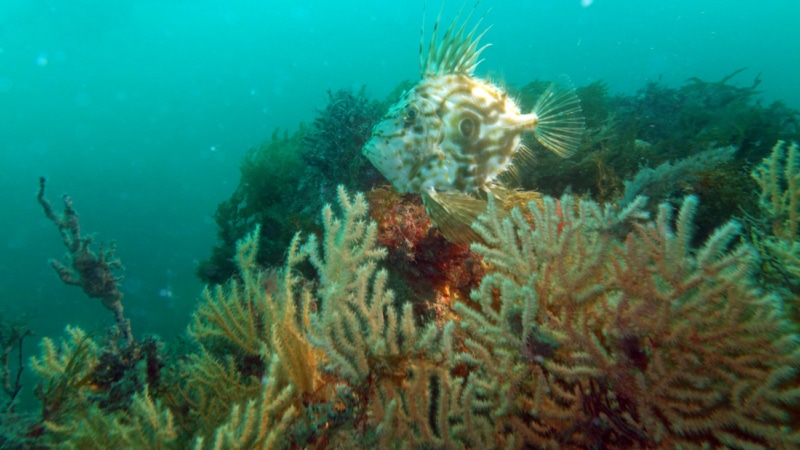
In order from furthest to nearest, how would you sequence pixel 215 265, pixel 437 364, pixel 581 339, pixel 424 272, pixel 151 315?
pixel 151 315, pixel 215 265, pixel 424 272, pixel 437 364, pixel 581 339

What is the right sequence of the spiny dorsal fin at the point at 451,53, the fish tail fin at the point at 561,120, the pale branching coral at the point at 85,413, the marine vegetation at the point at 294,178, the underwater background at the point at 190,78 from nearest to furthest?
1. the pale branching coral at the point at 85,413
2. the spiny dorsal fin at the point at 451,53
3. the fish tail fin at the point at 561,120
4. the marine vegetation at the point at 294,178
5. the underwater background at the point at 190,78

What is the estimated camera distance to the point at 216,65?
88.1 meters

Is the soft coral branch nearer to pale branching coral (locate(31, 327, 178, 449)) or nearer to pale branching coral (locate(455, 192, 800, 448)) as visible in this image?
pale branching coral (locate(31, 327, 178, 449))

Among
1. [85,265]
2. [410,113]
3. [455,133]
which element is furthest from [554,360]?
[85,265]

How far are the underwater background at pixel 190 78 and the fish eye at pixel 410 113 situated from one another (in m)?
26.0

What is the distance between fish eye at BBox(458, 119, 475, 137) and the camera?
9.79ft

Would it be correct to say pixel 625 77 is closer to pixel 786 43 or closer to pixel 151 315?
pixel 786 43

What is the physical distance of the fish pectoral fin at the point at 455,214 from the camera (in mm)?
2502

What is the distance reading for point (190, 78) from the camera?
83.1m

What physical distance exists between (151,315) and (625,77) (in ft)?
258

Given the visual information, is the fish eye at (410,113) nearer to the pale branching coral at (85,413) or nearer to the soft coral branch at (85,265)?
the pale branching coral at (85,413)

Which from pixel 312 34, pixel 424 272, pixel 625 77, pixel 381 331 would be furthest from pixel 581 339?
pixel 312 34

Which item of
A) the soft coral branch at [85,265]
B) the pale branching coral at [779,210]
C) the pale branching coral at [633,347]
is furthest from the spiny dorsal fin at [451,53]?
the soft coral branch at [85,265]

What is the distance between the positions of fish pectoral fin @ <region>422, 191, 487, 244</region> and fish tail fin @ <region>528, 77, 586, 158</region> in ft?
4.78
